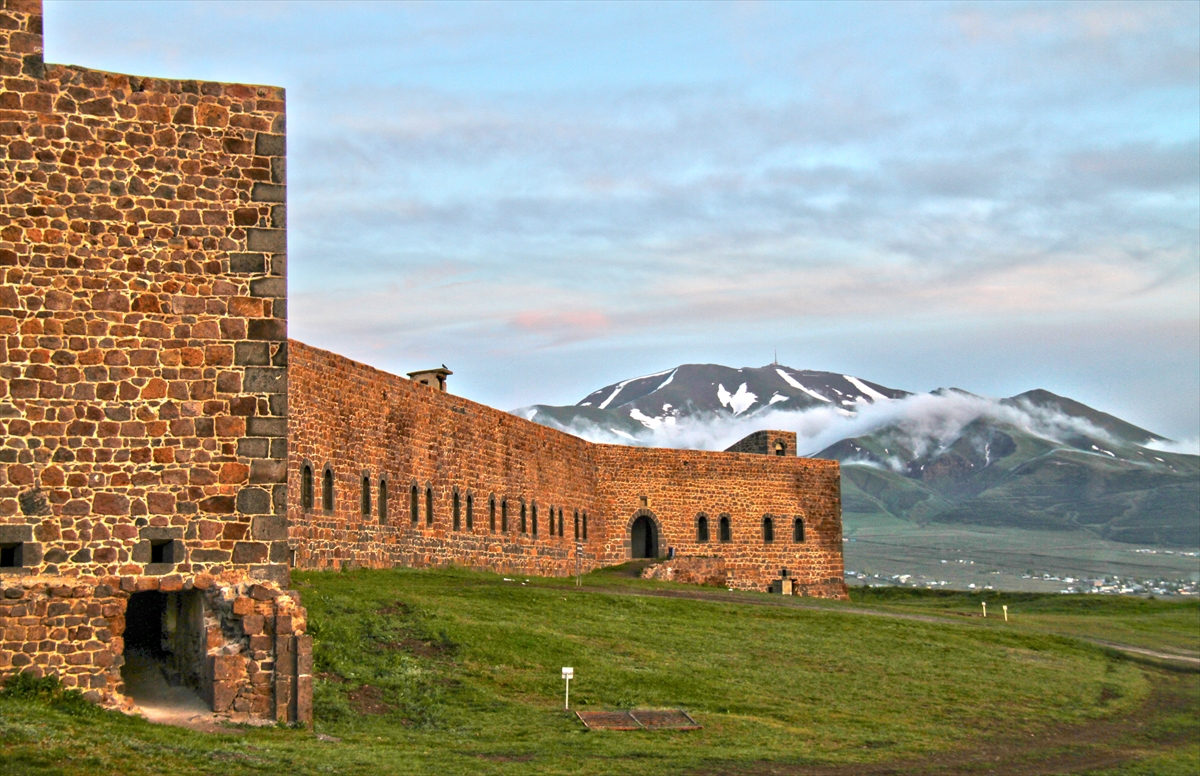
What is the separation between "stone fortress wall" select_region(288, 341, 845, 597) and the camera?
108 feet

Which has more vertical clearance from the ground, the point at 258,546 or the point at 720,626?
the point at 258,546

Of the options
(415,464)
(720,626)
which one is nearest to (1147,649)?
(720,626)

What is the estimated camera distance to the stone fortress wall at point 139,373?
17406 mm

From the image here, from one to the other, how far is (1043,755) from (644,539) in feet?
121

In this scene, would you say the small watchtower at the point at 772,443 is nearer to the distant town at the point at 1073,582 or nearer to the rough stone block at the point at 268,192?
the rough stone block at the point at 268,192

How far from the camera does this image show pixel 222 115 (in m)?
18.9

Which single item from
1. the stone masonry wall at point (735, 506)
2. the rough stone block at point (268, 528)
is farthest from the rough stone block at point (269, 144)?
the stone masonry wall at point (735, 506)

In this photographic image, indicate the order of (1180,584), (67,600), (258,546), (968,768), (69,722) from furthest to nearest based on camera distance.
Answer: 1. (1180,584)
2. (968,768)
3. (258,546)
4. (67,600)
5. (69,722)

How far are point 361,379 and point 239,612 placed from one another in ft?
58.1

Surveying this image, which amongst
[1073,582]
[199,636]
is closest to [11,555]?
[199,636]

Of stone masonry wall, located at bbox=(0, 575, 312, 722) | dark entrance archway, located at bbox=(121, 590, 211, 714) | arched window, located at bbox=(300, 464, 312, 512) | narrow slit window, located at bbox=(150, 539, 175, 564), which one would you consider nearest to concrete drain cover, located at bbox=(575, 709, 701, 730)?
stone masonry wall, located at bbox=(0, 575, 312, 722)

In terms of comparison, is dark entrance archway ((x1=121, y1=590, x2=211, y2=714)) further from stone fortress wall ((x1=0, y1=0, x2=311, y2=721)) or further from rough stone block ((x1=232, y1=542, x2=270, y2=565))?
rough stone block ((x1=232, y1=542, x2=270, y2=565))

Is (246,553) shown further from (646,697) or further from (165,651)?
(646,697)

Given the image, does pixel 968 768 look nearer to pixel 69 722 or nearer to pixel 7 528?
pixel 69 722
